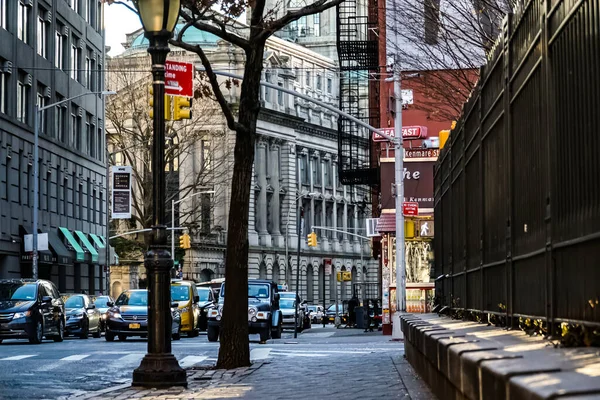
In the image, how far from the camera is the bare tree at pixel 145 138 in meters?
76.8

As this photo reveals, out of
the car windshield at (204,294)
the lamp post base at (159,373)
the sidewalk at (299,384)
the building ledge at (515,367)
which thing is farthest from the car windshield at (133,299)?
the building ledge at (515,367)

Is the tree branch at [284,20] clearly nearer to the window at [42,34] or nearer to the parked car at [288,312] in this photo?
the parked car at [288,312]

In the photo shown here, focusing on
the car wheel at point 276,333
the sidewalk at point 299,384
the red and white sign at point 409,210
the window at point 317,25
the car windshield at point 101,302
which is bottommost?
the car wheel at point 276,333

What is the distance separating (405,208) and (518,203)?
28.3 metres

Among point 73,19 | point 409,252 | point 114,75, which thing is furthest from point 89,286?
point 409,252

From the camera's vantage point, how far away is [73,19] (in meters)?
66.7

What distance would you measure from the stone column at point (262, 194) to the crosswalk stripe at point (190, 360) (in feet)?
296

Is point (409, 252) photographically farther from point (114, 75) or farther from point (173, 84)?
point (114, 75)

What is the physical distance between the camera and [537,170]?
7730 mm

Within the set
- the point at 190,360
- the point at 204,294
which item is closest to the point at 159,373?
the point at 190,360

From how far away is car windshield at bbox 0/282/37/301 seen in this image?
3516 cm

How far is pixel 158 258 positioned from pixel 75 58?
177ft

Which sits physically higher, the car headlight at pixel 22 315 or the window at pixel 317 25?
the window at pixel 317 25

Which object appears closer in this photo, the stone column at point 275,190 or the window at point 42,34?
the window at point 42,34
